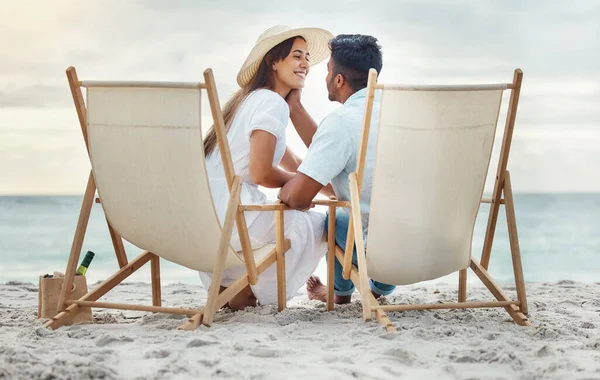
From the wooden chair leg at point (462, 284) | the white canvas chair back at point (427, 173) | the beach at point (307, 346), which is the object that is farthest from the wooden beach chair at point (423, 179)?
the wooden chair leg at point (462, 284)

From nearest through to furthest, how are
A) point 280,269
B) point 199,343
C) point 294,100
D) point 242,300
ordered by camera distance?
point 199,343 < point 280,269 < point 242,300 < point 294,100

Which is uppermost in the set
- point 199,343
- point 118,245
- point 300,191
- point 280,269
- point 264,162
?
point 264,162

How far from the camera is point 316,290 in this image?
12.7 feet

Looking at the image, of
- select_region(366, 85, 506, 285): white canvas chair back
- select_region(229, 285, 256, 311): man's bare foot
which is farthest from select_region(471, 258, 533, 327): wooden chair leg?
select_region(229, 285, 256, 311): man's bare foot

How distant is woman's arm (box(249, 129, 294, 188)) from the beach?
1.76 feet

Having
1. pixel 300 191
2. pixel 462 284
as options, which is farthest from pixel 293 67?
pixel 462 284

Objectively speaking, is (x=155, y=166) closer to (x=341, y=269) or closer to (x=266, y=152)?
(x=266, y=152)

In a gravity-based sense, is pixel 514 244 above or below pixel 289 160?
below

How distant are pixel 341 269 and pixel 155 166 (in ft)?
3.64

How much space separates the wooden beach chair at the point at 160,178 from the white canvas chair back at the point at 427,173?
0.49 meters

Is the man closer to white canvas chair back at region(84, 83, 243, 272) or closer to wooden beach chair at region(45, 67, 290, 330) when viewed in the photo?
wooden beach chair at region(45, 67, 290, 330)

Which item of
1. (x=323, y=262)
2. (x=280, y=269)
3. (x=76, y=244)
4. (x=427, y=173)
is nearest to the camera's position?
(x=427, y=173)

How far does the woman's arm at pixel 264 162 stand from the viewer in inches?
126

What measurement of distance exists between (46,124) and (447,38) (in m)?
6.77
